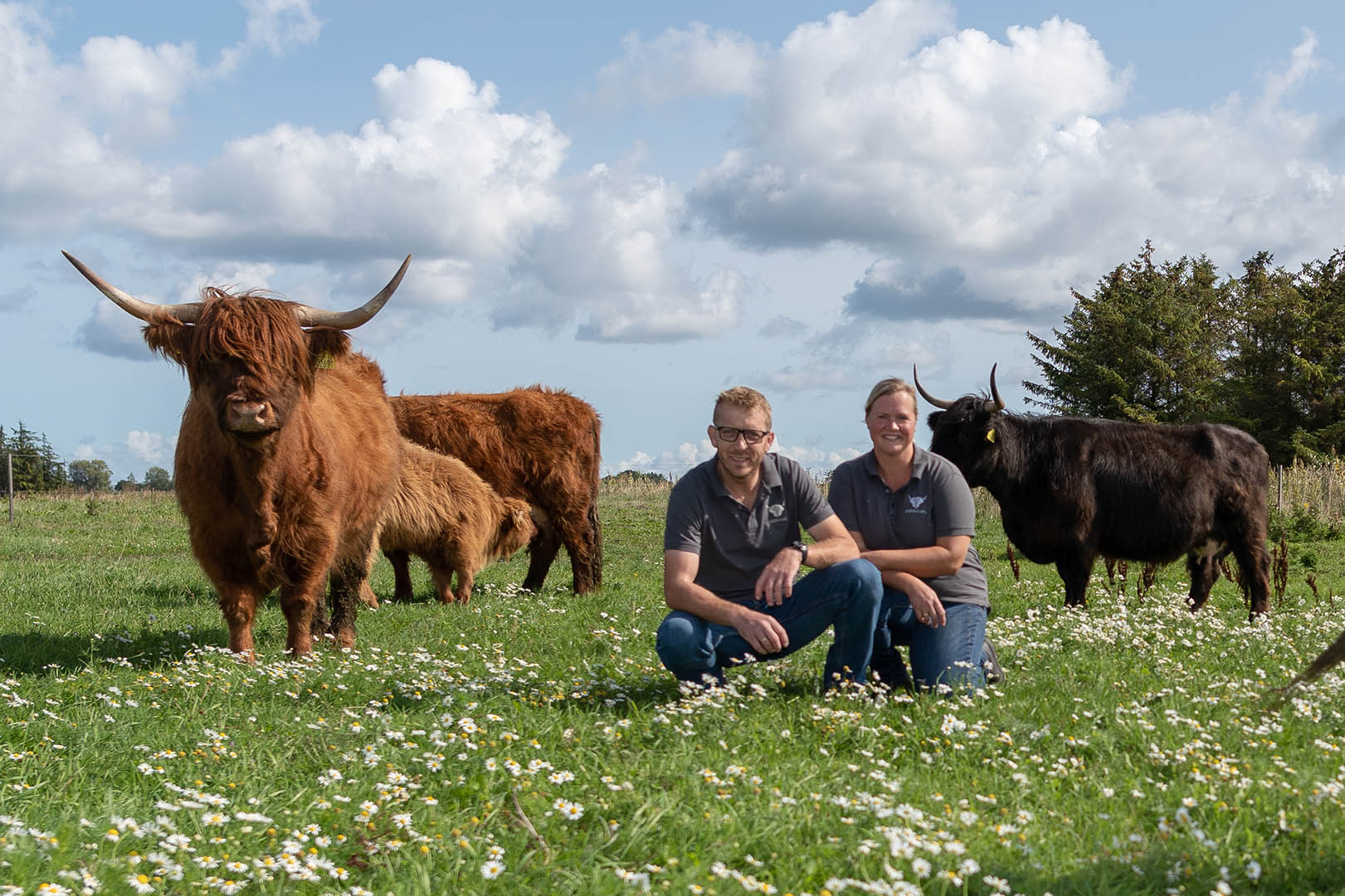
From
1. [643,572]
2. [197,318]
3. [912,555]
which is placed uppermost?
[197,318]

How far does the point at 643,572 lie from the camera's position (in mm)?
13938

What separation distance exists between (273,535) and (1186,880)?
5415mm

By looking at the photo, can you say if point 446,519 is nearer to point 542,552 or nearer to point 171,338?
point 542,552

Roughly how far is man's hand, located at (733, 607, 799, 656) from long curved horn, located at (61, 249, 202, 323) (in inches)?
161

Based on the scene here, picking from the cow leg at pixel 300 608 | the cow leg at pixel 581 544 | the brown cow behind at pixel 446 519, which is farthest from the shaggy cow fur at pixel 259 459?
the cow leg at pixel 581 544

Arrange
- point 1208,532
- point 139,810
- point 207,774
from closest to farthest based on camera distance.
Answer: point 139,810 < point 207,774 < point 1208,532

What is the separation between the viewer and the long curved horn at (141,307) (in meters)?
6.88

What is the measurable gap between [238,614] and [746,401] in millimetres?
3790

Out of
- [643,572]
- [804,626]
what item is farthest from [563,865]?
[643,572]

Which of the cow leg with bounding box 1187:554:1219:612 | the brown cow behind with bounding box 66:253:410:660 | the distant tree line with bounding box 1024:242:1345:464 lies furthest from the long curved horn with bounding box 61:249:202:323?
the distant tree line with bounding box 1024:242:1345:464

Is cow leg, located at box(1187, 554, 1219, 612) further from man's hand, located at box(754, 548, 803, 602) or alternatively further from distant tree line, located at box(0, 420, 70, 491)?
distant tree line, located at box(0, 420, 70, 491)

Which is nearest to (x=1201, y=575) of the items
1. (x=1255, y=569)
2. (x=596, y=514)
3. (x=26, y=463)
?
(x=1255, y=569)

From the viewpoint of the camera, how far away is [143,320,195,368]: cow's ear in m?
6.70

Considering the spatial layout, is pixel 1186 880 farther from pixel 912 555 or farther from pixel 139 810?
pixel 139 810
